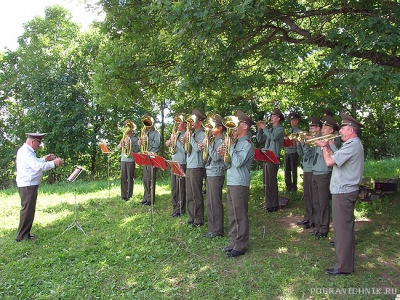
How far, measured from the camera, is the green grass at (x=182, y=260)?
19.0ft

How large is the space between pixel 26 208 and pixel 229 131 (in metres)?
4.72

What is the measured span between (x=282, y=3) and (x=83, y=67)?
15622 mm

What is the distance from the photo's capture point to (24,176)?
8.38 meters

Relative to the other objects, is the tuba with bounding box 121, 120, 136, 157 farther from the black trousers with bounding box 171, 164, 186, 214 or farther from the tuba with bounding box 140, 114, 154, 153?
the black trousers with bounding box 171, 164, 186, 214

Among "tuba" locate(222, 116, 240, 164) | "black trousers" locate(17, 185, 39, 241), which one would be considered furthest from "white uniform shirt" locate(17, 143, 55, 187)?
"tuba" locate(222, 116, 240, 164)

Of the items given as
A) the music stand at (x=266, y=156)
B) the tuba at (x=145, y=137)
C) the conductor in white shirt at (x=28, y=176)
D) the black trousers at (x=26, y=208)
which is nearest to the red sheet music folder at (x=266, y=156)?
the music stand at (x=266, y=156)

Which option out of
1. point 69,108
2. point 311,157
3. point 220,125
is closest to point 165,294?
point 220,125

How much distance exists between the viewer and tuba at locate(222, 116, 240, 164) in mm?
7043

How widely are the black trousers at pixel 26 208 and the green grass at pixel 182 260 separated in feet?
0.84

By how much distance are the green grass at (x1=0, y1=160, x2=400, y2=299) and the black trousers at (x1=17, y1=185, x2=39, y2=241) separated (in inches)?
10.1

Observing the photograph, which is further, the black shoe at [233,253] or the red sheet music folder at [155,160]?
the red sheet music folder at [155,160]

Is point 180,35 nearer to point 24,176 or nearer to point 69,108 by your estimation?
point 24,176

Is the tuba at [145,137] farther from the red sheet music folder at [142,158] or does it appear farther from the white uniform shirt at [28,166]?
the white uniform shirt at [28,166]

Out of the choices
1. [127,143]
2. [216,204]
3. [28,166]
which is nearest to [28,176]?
[28,166]
